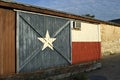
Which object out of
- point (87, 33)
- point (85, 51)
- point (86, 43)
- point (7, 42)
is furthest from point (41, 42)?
point (87, 33)

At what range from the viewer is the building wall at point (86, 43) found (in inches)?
617

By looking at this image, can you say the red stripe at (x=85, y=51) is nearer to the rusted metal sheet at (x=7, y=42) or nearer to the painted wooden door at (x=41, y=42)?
the painted wooden door at (x=41, y=42)

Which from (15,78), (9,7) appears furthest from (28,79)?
(9,7)

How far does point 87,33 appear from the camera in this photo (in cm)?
1717

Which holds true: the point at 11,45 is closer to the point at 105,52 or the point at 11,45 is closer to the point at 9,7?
the point at 9,7

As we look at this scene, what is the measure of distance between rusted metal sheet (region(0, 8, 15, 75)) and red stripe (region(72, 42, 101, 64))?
17.0ft

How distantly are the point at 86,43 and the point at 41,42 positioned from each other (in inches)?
Result: 199

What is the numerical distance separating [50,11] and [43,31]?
1132mm

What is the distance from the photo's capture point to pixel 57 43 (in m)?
13.9

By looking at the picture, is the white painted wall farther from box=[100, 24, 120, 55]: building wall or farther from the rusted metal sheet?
box=[100, 24, 120, 55]: building wall

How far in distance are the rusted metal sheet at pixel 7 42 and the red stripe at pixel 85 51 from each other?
17.0 ft

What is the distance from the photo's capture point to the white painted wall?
51.9 feet

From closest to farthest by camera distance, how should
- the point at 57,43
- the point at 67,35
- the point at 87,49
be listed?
the point at 57,43 → the point at 67,35 → the point at 87,49

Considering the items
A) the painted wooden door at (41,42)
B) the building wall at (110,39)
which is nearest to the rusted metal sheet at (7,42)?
the painted wooden door at (41,42)
